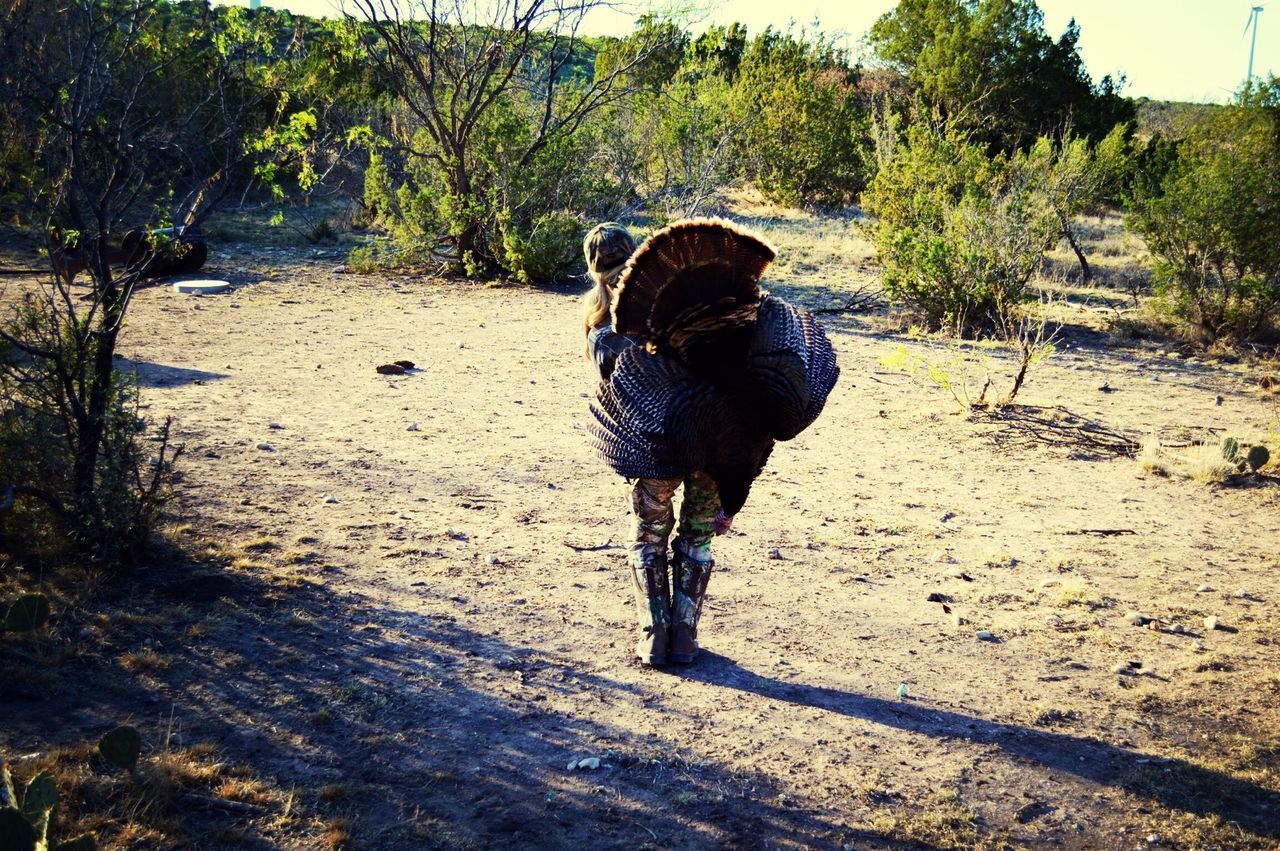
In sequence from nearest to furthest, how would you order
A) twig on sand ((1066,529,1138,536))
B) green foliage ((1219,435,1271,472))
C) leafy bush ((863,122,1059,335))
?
twig on sand ((1066,529,1138,536)) < green foliage ((1219,435,1271,472)) < leafy bush ((863,122,1059,335))

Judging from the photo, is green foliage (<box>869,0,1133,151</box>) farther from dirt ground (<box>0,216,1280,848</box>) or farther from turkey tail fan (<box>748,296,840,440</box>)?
turkey tail fan (<box>748,296,840,440</box>)

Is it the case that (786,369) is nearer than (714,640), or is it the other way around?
(786,369)

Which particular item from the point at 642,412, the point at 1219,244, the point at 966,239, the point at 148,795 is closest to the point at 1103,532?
the point at 642,412

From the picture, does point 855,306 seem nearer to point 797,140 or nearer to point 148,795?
point 797,140

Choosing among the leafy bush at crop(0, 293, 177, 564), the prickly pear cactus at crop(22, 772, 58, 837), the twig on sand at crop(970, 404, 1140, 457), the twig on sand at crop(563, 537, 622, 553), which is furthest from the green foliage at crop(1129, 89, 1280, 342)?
the prickly pear cactus at crop(22, 772, 58, 837)

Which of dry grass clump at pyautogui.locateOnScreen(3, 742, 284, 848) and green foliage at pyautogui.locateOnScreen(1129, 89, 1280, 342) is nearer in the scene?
dry grass clump at pyautogui.locateOnScreen(3, 742, 284, 848)

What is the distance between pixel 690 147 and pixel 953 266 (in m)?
6.38

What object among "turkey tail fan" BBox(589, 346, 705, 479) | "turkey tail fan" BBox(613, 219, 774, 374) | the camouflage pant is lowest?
the camouflage pant

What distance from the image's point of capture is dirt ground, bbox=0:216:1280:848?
330 cm

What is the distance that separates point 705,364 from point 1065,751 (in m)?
2.02

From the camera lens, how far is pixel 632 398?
373cm

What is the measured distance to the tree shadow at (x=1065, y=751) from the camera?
339 cm

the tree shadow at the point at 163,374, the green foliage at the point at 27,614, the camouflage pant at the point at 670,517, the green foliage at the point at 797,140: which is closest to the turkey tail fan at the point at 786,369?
the camouflage pant at the point at 670,517

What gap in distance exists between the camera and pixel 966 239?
11.3 metres
